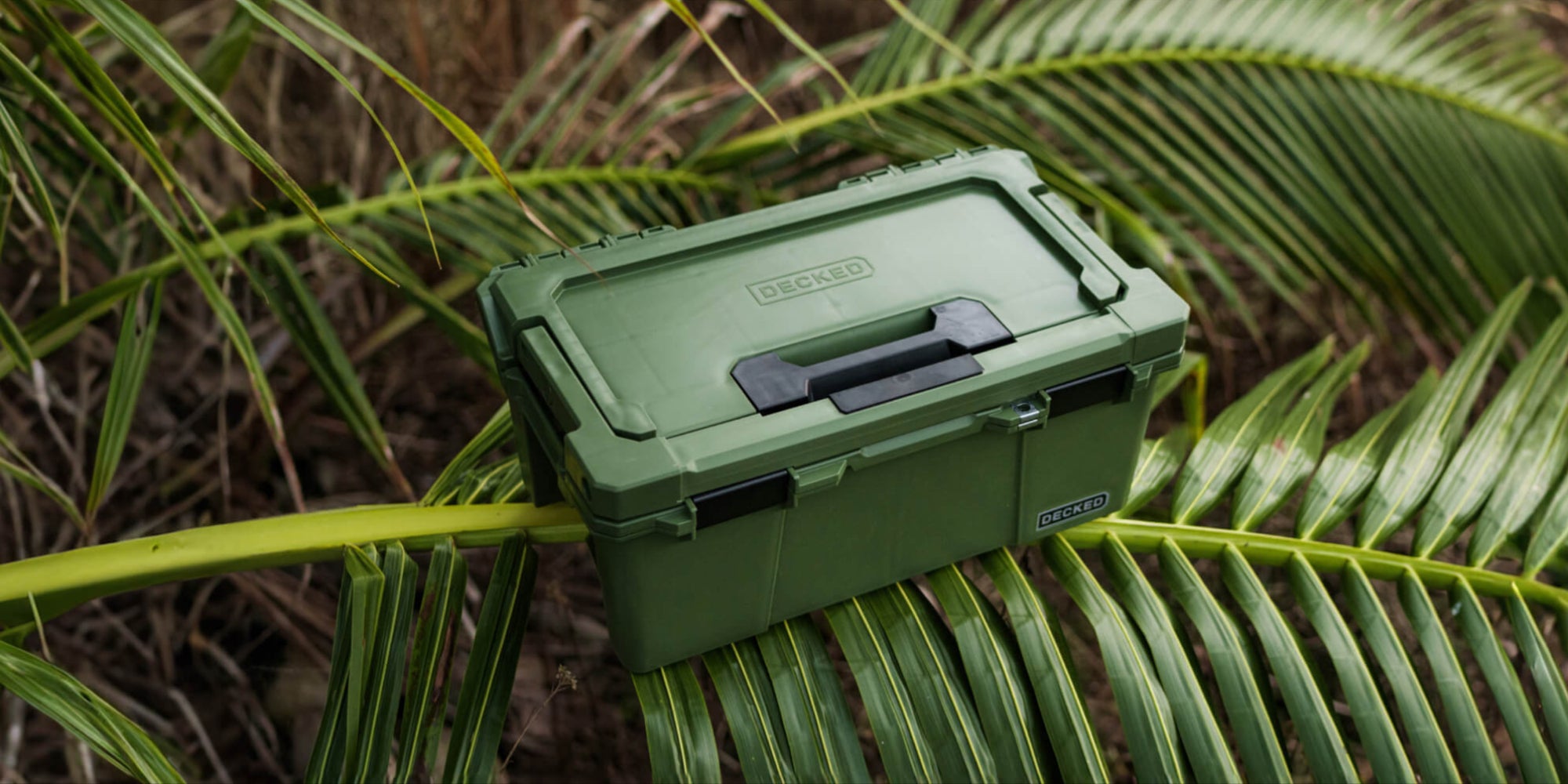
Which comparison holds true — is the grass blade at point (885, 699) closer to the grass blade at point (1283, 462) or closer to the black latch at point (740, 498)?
the black latch at point (740, 498)

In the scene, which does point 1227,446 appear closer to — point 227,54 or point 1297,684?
point 1297,684

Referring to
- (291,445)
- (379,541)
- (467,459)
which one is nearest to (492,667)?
(379,541)

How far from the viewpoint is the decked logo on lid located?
1.20m

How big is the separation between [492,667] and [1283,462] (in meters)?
0.85

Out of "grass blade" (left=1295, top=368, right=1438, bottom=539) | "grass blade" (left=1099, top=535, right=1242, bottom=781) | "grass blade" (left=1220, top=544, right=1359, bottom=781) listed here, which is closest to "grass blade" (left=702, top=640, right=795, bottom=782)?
"grass blade" (left=1099, top=535, right=1242, bottom=781)

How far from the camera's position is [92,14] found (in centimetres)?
84

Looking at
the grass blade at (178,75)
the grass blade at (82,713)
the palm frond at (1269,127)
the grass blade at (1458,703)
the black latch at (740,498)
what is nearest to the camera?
the grass blade at (178,75)

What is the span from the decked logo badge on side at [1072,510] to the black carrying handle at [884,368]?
0.21 meters

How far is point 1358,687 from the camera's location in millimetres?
1146

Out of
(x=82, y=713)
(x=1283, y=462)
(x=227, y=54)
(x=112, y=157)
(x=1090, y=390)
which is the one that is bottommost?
(x=82, y=713)

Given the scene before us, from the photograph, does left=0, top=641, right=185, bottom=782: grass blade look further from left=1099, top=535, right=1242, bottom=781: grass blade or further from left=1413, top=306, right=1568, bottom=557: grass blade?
left=1413, top=306, right=1568, bottom=557: grass blade

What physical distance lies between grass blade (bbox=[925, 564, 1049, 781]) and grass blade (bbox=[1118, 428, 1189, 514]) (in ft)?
0.78

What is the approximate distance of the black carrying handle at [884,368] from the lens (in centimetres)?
108

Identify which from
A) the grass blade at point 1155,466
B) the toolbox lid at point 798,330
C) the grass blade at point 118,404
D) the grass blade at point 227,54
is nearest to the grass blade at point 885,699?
the toolbox lid at point 798,330
